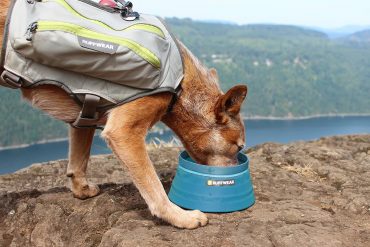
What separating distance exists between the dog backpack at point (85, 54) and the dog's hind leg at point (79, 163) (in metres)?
1.01

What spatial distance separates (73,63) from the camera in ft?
13.0

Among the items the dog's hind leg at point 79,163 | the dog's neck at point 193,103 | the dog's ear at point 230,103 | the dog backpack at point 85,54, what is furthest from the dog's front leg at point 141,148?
the dog's hind leg at point 79,163

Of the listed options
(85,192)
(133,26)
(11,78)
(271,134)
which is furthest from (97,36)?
(271,134)

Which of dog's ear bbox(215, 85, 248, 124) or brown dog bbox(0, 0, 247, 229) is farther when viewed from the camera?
dog's ear bbox(215, 85, 248, 124)

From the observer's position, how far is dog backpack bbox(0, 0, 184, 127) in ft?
12.7

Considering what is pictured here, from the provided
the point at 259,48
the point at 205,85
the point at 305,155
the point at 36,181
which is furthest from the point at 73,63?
the point at 259,48

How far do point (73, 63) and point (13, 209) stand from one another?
2.54 m

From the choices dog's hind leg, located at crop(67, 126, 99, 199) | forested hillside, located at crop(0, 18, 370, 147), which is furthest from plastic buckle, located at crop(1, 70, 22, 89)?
forested hillside, located at crop(0, 18, 370, 147)

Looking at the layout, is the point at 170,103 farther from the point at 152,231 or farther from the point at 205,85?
the point at 152,231

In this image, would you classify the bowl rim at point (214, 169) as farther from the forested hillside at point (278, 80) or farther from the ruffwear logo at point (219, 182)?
the forested hillside at point (278, 80)

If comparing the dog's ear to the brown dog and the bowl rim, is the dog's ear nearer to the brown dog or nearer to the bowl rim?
the brown dog

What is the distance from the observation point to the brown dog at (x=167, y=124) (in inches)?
164

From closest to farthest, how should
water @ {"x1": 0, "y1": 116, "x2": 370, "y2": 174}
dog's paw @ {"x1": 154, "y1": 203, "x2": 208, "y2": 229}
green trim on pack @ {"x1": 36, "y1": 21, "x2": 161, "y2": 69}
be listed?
green trim on pack @ {"x1": 36, "y1": 21, "x2": 161, "y2": 69}, dog's paw @ {"x1": 154, "y1": 203, "x2": 208, "y2": 229}, water @ {"x1": 0, "y1": 116, "x2": 370, "y2": 174}

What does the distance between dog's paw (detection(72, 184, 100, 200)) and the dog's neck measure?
4.66ft
